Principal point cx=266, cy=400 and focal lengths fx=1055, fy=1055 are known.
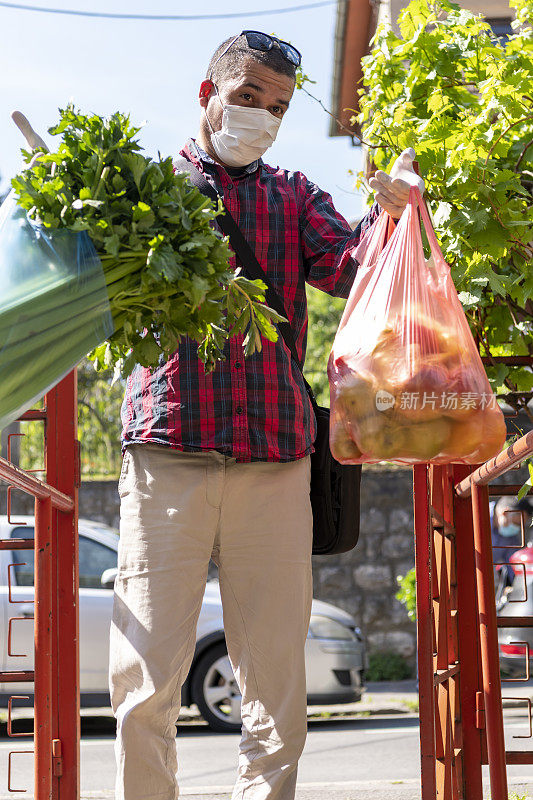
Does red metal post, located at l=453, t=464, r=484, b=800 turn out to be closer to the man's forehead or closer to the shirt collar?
the shirt collar

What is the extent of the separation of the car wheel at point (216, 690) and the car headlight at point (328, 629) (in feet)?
2.26

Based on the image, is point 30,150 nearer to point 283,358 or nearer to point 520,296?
point 283,358

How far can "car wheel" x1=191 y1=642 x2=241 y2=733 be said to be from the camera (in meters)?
7.16

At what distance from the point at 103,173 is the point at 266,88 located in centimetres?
103

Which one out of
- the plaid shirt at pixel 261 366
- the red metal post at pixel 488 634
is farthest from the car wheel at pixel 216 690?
the plaid shirt at pixel 261 366

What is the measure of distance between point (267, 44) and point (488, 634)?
1.65m

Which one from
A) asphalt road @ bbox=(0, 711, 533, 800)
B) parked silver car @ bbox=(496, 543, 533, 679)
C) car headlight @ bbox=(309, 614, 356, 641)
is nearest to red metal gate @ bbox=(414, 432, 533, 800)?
asphalt road @ bbox=(0, 711, 533, 800)

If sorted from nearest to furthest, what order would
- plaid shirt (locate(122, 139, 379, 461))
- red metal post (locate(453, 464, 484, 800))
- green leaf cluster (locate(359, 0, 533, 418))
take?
plaid shirt (locate(122, 139, 379, 461)) < green leaf cluster (locate(359, 0, 533, 418)) < red metal post (locate(453, 464, 484, 800))

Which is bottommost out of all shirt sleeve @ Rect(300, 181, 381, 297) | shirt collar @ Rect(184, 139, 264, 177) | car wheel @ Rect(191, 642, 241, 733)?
car wheel @ Rect(191, 642, 241, 733)

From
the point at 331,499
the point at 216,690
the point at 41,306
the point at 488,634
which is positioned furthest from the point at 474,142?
the point at 216,690

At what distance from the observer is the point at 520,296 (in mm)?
3002

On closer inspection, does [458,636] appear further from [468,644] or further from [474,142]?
[474,142]

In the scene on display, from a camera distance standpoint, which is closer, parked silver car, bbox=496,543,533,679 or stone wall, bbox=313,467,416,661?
parked silver car, bbox=496,543,533,679

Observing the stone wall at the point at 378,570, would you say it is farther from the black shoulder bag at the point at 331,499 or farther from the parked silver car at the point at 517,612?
the black shoulder bag at the point at 331,499
